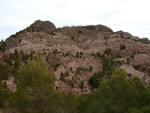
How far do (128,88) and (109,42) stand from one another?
141 feet

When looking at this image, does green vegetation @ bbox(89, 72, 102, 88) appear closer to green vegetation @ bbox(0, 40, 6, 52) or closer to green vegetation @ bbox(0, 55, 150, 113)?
green vegetation @ bbox(0, 55, 150, 113)

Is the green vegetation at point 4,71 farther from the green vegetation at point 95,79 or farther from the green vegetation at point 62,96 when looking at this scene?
the green vegetation at point 95,79

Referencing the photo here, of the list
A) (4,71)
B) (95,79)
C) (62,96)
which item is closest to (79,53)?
(95,79)

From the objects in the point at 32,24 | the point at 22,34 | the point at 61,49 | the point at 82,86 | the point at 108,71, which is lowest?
the point at 82,86

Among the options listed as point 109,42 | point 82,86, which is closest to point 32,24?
point 109,42

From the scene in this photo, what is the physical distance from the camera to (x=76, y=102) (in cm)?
2697

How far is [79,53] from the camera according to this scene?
59.0 m

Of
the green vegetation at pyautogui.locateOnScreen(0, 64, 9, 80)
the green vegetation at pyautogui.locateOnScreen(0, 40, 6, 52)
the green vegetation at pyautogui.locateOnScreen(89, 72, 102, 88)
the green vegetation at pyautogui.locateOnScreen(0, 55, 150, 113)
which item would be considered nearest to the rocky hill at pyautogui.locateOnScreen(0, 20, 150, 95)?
the green vegetation at pyautogui.locateOnScreen(0, 40, 6, 52)

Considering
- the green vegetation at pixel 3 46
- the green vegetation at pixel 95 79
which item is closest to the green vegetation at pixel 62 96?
the green vegetation at pixel 95 79

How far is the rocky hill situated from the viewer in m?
48.6

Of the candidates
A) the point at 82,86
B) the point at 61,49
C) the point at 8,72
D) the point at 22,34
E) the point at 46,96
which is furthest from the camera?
the point at 22,34

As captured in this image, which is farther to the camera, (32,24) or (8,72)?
(32,24)

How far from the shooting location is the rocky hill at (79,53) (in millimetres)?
48625

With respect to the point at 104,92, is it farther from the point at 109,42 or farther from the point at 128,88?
the point at 109,42
